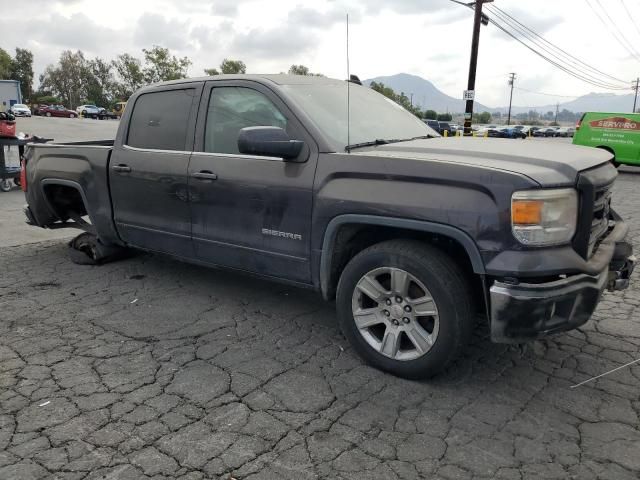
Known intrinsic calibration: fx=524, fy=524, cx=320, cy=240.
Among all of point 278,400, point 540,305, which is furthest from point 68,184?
point 540,305

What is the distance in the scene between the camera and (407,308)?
3061 mm

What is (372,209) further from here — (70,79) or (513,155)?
(70,79)

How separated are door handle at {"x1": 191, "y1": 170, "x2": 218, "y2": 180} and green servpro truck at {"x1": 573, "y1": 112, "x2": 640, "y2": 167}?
48.1 feet

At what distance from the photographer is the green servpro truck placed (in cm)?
1533

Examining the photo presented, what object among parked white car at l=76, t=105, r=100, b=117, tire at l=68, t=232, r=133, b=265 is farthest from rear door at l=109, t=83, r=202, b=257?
parked white car at l=76, t=105, r=100, b=117

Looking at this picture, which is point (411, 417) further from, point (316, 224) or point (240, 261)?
point (240, 261)

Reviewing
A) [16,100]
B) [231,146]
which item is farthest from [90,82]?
[231,146]

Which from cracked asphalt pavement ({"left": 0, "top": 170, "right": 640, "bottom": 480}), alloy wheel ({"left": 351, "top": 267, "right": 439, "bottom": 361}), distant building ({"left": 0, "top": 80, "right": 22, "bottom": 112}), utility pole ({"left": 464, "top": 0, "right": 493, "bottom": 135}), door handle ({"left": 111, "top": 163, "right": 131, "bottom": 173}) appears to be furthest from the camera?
distant building ({"left": 0, "top": 80, "right": 22, "bottom": 112})

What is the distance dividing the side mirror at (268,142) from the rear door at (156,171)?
1.00 metres

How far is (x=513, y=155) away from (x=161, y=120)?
2872mm

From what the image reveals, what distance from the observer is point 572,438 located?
2602 mm

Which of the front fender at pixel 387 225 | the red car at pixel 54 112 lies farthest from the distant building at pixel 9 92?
the front fender at pixel 387 225

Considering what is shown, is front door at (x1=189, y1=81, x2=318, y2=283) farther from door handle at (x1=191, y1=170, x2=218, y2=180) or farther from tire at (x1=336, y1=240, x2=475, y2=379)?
tire at (x1=336, y1=240, x2=475, y2=379)

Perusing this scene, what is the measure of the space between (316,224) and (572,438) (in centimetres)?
184
